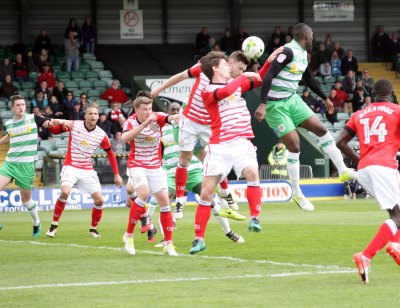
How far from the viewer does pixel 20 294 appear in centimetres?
1020

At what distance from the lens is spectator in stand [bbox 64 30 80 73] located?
1446 inches

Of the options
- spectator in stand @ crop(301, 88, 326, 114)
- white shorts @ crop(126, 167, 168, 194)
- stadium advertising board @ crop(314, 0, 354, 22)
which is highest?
stadium advertising board @ crop(314, 0, 354, 22)

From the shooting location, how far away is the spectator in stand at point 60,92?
109ft

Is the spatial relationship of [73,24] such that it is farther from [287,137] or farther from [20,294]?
[20,294]

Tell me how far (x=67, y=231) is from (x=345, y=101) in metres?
19.7

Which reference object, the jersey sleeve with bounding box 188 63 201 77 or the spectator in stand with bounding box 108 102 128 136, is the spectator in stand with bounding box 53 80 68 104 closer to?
the spectator in stand with bounding box 108 102 128 136

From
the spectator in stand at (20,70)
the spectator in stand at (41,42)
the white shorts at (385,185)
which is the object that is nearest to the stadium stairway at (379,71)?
the spectator in stand at (41,42)

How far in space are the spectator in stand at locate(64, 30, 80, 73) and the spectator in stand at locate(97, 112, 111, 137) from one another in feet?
16.5

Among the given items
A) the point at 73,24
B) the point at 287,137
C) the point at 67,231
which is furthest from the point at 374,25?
the point at 287,137

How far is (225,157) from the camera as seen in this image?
13156mm

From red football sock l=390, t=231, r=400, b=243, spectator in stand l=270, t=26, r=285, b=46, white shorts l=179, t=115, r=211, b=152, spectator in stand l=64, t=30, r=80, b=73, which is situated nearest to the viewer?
red football sock l=390, t=231, r=400, b=243

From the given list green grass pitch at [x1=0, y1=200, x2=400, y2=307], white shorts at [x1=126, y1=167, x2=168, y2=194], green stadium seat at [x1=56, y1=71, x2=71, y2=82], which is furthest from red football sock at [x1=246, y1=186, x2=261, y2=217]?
green stadium seat at [x1=56, y1=71, x2=71, y2=82]

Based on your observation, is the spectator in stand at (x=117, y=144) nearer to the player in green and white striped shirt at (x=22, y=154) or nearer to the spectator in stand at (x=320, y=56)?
the spectator in stand at (x=320, y=56)

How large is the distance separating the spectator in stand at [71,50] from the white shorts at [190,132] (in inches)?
840
